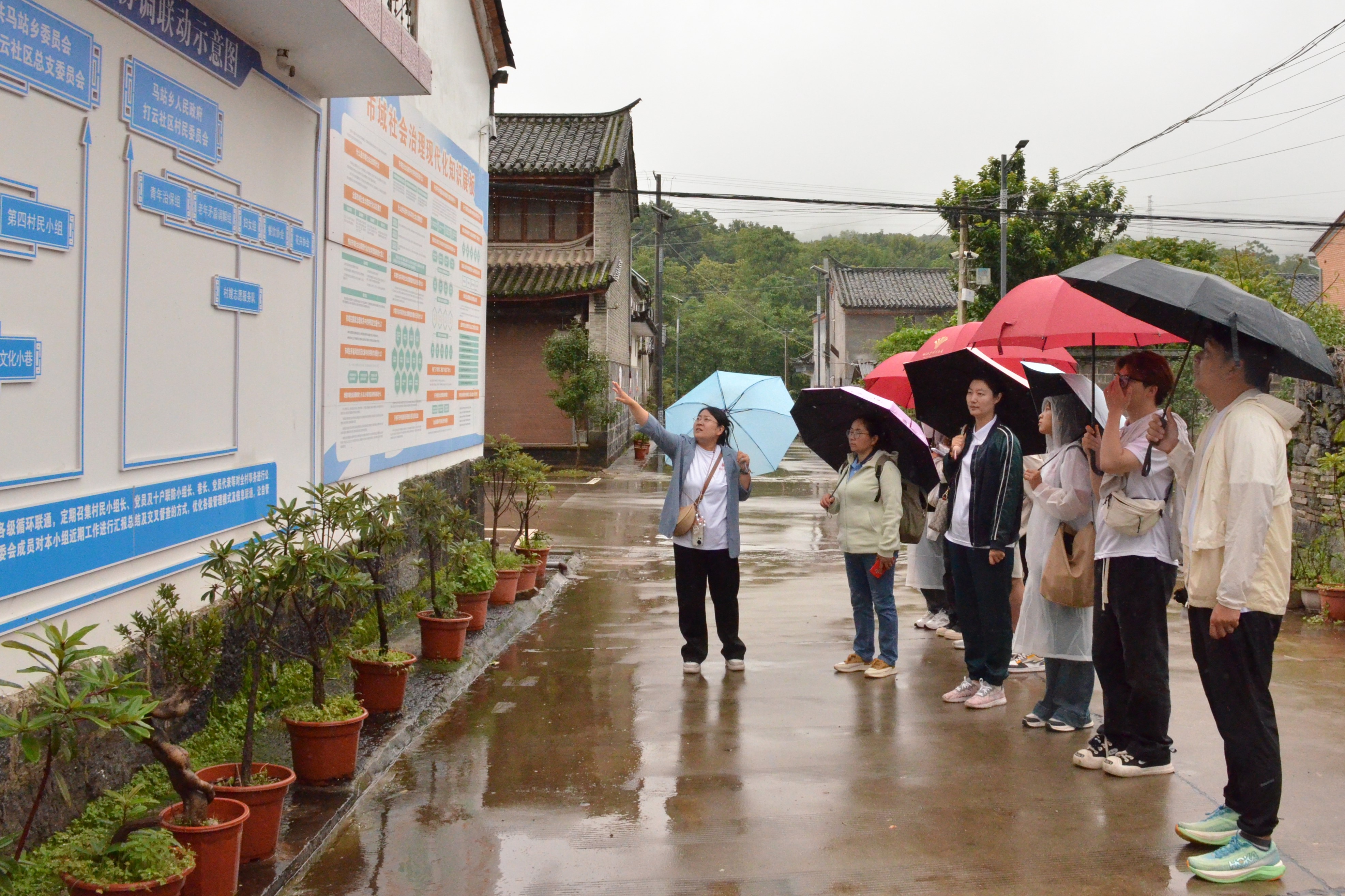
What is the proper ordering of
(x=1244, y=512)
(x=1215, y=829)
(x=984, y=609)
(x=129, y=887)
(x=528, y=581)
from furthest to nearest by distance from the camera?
(x=528, y=581), (x=984, y=609), (x=1215, y=829), (x=1244, y=512), (x=129, y=887)

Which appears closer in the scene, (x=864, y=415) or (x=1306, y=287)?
(x=864, y=415)

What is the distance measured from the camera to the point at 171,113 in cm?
503

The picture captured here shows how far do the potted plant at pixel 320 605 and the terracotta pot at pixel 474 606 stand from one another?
2700 millimetres

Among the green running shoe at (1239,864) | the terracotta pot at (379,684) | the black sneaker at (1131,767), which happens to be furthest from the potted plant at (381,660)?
the green running shoe at (1239,864)

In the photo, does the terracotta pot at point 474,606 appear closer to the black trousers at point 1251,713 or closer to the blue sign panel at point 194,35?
the blue sign panel at point 194,35

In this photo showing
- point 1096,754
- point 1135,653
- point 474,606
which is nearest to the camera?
point 1135,653

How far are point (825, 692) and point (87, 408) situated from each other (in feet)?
14.6

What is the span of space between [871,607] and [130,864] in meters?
4.91

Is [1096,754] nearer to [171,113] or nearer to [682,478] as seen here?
[682,478]

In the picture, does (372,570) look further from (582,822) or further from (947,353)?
(947,353)

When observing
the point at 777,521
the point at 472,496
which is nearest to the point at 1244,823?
the point at 472,496

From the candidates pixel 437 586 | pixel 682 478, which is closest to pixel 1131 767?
pixel 682 478

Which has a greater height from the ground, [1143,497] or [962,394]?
[962,394]

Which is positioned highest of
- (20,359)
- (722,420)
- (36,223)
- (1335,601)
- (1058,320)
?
(36,223)
